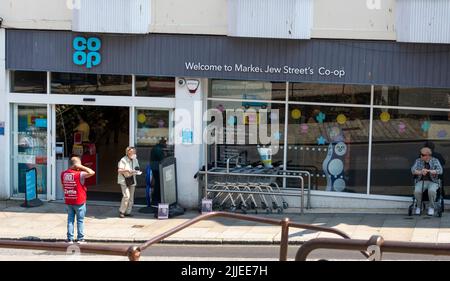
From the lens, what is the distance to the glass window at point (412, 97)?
47.6ft

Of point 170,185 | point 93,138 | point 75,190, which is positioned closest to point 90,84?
point 93,138

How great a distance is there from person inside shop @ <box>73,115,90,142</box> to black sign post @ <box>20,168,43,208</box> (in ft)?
5.28

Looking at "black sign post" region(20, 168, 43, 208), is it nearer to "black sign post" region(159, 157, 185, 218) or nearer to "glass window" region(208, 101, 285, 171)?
"black sign post" region(159, 157, 185, 218)

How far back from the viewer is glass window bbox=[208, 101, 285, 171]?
15.5 meters

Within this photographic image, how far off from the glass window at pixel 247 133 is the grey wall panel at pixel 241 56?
1077 mm

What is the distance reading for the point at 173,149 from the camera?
50.9 feet

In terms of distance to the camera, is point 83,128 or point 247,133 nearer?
point 247,133

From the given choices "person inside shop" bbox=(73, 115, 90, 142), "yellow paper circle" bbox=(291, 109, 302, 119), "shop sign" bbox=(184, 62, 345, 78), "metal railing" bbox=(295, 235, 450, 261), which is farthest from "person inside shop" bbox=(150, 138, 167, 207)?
"metal railing" bbox=(295, 235, 450, 261)

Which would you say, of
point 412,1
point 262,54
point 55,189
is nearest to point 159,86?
point 262,54

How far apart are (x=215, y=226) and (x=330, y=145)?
3.74m

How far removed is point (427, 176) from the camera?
13.9m

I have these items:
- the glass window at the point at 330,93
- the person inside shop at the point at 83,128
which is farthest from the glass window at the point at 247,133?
the person inside shop at the point at 83,128

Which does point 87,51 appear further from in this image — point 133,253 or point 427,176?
point 133,253
